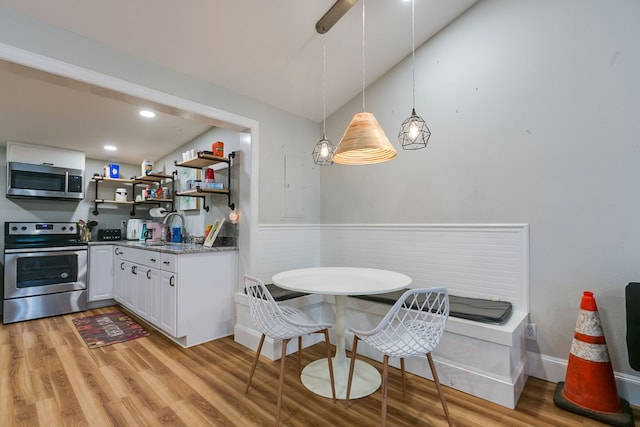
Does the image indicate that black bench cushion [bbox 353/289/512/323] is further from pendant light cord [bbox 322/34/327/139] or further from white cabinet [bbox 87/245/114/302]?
white cabinet [bbox 87/245/114/302]

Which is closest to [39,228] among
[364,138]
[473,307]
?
[364,138]

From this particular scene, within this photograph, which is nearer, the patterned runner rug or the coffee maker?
the patterned runner rug

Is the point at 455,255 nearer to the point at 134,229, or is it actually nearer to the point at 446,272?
the point at 446,272

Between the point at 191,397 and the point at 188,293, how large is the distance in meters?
0.96

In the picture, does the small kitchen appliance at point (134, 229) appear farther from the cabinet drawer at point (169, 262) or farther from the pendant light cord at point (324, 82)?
the pendant light cord at point (324, 82)

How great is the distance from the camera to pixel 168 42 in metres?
2.11

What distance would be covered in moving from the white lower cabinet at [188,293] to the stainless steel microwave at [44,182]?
1.84m

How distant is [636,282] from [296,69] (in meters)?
2.89

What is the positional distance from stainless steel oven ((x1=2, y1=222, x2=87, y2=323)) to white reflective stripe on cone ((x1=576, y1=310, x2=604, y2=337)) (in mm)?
5069

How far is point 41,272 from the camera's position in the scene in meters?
3.54

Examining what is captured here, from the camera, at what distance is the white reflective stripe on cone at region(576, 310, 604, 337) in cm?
180

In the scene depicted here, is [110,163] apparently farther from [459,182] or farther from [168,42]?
[459,182]

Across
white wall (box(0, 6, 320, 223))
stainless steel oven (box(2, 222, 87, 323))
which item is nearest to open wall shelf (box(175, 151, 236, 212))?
white wall (box(0, 6, 320, 223))

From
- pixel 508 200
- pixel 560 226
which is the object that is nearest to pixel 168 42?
pixel 508 200
